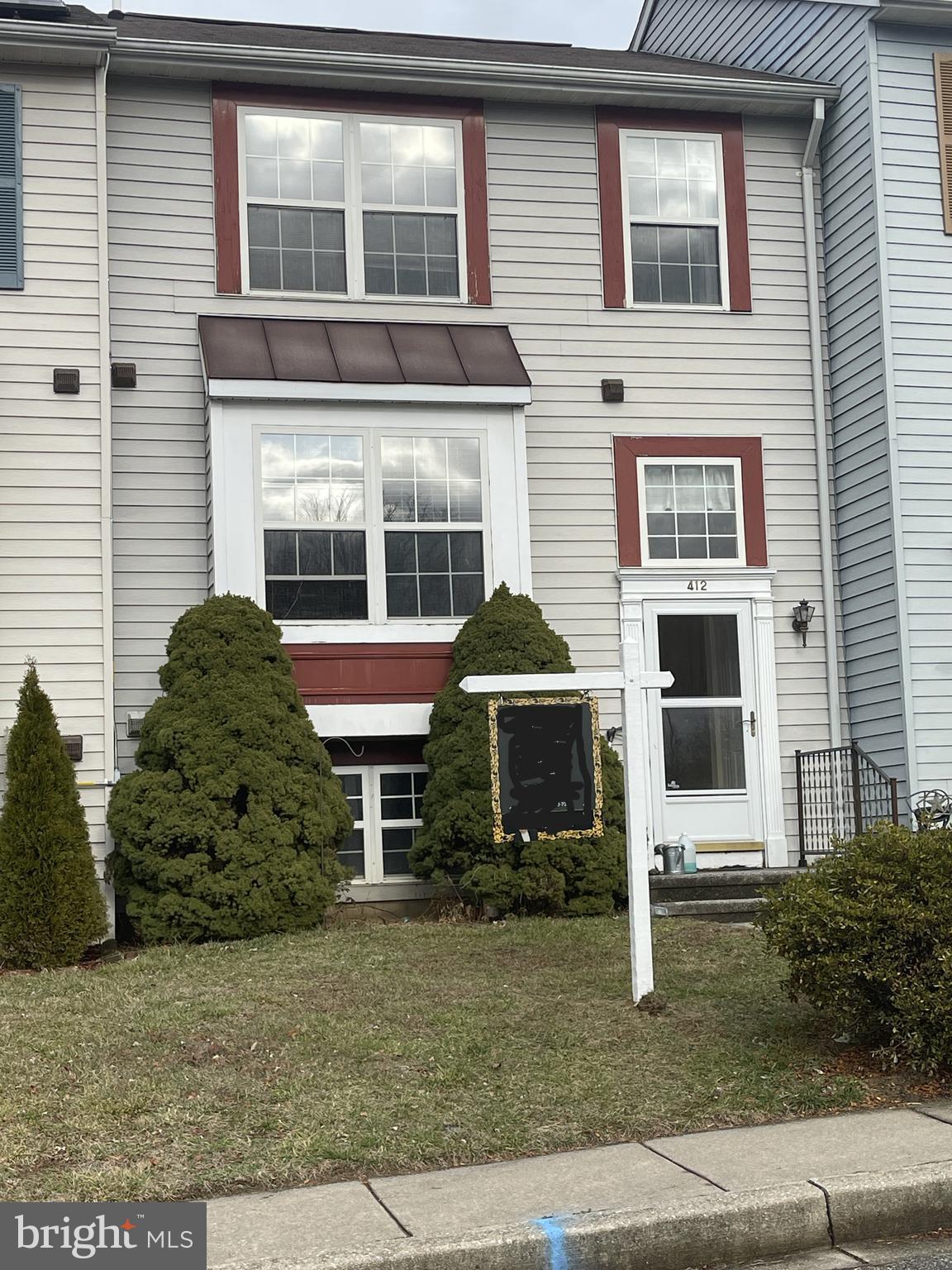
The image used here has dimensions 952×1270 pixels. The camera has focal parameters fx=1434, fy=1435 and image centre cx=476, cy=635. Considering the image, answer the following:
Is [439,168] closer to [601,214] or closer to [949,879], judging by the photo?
[601,214]

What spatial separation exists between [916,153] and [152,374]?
6.61 metres

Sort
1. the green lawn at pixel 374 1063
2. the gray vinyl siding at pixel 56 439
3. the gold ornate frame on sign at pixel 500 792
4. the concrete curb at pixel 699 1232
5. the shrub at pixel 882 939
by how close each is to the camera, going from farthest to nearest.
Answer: the gray vinyl siding at pixel 56 439
the gold ornate frame on sign at pixel 500 792
the shrub at pixel 882 939
the green lawn at pixel 374 1063
the concrete curb at pixel 699 1232

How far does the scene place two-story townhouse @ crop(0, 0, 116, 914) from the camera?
34.1 ft

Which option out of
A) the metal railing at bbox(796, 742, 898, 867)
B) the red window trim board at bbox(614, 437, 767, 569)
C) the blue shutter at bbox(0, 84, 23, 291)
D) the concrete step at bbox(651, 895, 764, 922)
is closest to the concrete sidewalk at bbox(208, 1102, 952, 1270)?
the concrete step at bbox(651, 895, 764, 922)

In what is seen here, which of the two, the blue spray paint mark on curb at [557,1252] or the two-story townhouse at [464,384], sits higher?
the two-story townhouse at [464,384]

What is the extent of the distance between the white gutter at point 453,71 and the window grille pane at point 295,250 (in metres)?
1.14

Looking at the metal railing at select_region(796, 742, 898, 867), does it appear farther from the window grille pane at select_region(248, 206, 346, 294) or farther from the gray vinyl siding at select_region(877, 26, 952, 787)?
the window grille pane at select_region(248, 206, 346, 294)

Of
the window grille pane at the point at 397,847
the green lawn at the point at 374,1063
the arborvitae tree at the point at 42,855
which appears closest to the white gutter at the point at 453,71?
the arborvitae tree at the point at 42,855

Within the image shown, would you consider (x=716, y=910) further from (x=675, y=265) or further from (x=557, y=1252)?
(x=557, y=1252)

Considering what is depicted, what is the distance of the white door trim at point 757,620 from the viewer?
475 inches

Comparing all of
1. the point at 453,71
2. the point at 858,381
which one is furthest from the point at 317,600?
the point at 858,381

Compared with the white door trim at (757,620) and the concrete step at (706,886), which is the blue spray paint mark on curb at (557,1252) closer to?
the concrete step at (706,886)

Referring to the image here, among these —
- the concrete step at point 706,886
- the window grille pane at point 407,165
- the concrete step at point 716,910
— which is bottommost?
the concrete step at point 716,910

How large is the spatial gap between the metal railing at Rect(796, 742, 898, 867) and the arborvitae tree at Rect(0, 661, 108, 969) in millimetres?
5687
